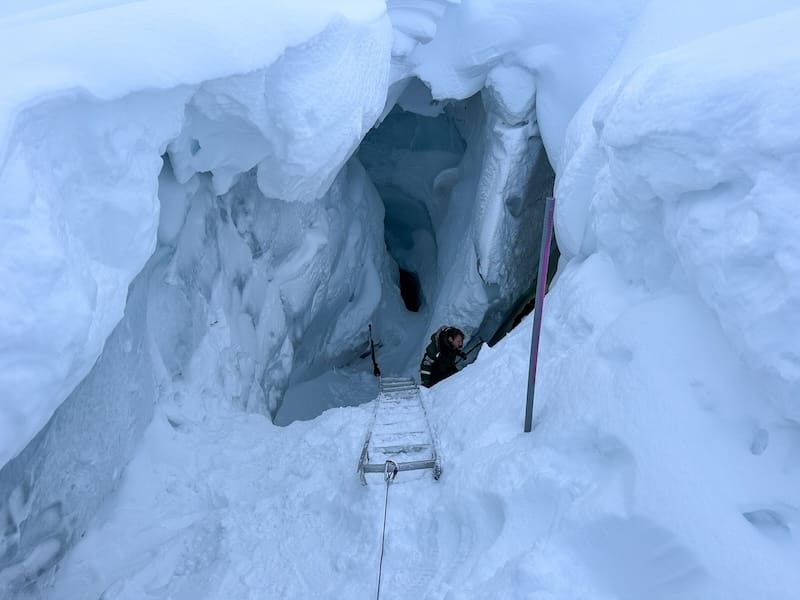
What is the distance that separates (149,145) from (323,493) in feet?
5.53

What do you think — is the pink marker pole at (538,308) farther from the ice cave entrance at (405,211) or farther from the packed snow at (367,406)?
the ice cave entrance at (405,211)

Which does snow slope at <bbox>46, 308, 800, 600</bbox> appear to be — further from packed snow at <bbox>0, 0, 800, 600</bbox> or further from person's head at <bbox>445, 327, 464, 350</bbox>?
person's head at <bbox>445, 327, 464, 350</bbox>

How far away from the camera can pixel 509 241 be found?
5.23 m

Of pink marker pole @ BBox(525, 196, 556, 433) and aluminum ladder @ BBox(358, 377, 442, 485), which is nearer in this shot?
pink marker pole @ BBox(525, 196, 556, 433)

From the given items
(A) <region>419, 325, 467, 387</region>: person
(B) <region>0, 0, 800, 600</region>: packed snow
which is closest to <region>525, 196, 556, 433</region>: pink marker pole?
(B) <region>0, 0, 800, 600</region>: packed snow

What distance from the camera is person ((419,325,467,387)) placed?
493cm

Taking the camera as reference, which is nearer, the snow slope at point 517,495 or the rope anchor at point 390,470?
the snow slope at point 517,495

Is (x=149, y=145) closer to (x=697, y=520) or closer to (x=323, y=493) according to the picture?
(x=323, y=493)

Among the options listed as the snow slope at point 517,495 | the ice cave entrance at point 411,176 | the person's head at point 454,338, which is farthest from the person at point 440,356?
the ice cave entrance at point 411,176

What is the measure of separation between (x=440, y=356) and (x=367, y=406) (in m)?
1.32

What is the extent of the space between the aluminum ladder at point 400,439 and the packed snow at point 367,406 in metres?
0.08

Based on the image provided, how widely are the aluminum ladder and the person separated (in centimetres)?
110

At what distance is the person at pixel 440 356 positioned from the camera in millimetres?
4930

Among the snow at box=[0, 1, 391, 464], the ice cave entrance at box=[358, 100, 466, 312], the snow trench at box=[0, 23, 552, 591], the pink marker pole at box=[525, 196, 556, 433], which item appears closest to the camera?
the snow at box=[0, 1, 391, 464]
